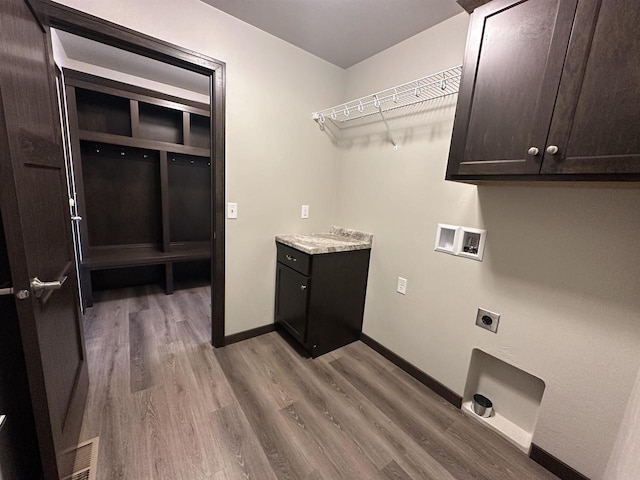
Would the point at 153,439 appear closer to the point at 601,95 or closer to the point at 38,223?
the point at 38,223

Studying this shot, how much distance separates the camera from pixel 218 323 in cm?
207

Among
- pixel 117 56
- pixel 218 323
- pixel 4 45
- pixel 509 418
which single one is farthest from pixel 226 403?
pixel 117 56

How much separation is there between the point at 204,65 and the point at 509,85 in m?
1.76

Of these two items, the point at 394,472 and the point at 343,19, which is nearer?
the point at 394,472

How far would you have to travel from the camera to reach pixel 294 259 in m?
2.04

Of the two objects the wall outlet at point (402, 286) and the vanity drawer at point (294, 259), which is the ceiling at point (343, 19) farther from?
the wall outlet at point (402, 286)

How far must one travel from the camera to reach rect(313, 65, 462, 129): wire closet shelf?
1.57 meters

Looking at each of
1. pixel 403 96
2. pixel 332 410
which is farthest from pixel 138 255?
pixel 403 96

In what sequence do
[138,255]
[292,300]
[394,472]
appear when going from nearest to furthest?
[394,472]
[292,300]
[138,255]

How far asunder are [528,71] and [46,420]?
7.23 ft

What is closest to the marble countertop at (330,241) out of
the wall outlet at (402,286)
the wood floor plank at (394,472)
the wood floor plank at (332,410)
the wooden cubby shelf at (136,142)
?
the wall outlet at (402,286)

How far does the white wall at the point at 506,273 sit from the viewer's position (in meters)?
1.11

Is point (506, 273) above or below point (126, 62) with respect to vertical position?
below

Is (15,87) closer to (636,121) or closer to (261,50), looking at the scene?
(261,50)
